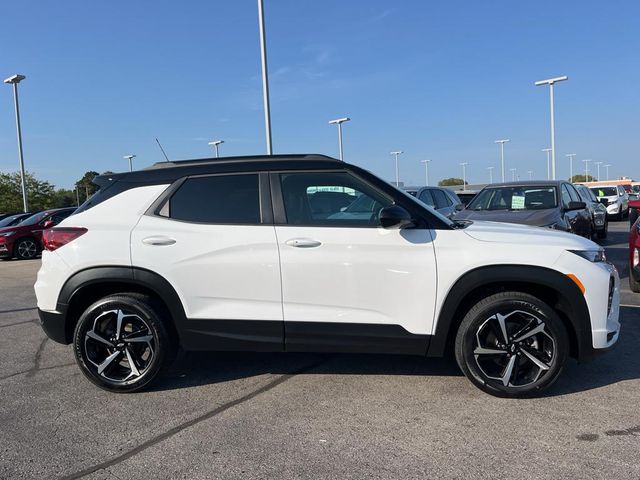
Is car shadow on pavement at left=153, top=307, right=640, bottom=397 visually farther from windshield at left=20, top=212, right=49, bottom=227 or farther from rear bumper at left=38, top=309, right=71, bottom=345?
windshield at left=20, top=212, right=49, bottom=227

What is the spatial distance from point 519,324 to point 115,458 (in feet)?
9.42

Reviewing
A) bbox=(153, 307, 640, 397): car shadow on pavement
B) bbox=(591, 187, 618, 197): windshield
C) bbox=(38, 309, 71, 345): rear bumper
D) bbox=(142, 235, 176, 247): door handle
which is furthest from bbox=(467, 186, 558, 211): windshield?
bbox=(591, 187, 618, 197): windshield

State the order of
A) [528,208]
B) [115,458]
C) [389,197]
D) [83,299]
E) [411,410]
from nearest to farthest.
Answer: [115,458]
[411,410]
[389,197]
[83,299]
[528,208]

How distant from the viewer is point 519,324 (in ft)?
12.4

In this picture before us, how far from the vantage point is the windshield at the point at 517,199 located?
905 cm

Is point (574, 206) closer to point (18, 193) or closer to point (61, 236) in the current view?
point (61, 236)

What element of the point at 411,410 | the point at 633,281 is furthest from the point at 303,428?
the point at 633,281

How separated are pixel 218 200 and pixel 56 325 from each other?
5.43 feet

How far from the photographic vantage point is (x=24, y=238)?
16578mm

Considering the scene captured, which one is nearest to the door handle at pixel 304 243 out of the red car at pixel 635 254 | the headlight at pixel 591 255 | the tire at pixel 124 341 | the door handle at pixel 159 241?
the door handle at pixel 159 241

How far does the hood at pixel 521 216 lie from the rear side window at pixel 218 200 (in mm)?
4709

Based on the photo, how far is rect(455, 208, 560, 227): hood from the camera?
26.8 ft

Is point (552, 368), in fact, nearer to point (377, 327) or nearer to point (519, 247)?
point (519, 247)

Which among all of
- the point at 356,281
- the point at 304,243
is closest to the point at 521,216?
the point at 356,281
